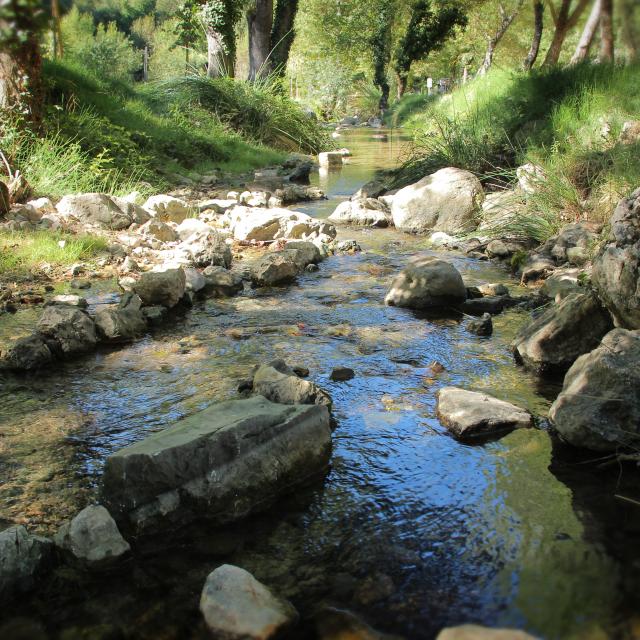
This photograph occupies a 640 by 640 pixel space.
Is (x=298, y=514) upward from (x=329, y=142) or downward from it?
downward

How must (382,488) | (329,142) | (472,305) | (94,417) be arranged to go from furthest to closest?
(329,142) → (472,305) → (94,417) → (382,488)

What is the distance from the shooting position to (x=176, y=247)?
7129mm

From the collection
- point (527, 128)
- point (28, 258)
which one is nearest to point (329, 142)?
point (527, 128)

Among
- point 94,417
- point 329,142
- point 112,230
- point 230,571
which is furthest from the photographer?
point 329,142

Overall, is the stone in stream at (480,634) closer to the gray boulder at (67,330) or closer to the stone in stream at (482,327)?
the stone in stream at (482,327)

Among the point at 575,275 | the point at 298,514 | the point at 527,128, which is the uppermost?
the point at 527,128

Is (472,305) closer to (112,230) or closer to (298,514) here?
(298,514)

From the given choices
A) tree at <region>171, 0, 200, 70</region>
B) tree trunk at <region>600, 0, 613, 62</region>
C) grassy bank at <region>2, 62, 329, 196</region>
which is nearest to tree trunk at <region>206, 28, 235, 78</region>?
grassy bank at <region>2, 62, 329, 196</region>

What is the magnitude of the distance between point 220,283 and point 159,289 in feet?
2.27

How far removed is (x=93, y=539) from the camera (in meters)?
2.40

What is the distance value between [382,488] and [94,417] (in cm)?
156

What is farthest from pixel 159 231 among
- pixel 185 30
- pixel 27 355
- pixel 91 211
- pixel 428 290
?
pixel 185 30

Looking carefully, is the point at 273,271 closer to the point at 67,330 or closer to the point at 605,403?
the point at 67,330

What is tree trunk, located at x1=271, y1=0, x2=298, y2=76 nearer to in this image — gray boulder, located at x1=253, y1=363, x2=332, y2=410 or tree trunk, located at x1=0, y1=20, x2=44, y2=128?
tree trunk, located at x1=0, y1=20, x2=44, y2=128
